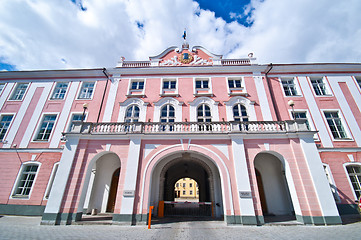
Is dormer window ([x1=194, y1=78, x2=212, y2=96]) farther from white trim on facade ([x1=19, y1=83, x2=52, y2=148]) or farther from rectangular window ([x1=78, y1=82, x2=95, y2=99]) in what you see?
white trim on facade ([x1=19, y1=83, x2=52, y2=148])

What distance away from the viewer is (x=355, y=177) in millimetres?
10289

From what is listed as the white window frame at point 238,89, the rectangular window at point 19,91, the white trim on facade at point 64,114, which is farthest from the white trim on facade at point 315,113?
the rectangular window at point 19,91

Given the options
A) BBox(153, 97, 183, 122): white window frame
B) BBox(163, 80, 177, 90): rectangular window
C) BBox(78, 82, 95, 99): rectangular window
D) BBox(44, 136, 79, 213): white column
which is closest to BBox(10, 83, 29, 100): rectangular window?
BBox(78, 82, 95, 99): rectangular window

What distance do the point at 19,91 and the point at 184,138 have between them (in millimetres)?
16162

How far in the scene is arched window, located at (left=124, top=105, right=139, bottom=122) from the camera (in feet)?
40.9

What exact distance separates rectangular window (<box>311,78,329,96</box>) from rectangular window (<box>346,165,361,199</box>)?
5991mm

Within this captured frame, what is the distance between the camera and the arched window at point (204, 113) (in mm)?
12219

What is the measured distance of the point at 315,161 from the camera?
27.5 ft

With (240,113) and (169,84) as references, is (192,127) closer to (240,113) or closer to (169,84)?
(240,113)

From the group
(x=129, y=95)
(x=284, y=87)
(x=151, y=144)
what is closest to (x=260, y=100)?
(x=284, y=87)

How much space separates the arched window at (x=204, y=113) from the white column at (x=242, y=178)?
340cm

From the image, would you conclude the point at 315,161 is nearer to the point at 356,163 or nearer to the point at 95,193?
the point at 356,163

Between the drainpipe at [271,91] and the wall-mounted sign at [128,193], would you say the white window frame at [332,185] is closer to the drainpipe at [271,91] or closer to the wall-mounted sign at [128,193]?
the drainpipe at [271,91]

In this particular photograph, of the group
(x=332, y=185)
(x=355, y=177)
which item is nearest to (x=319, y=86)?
(x=355, y=177)
